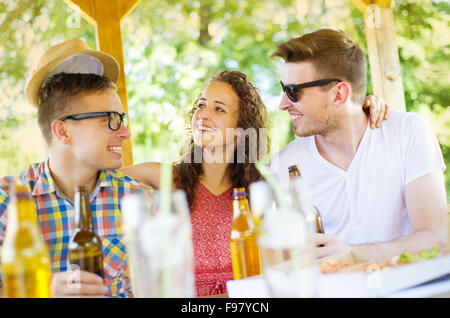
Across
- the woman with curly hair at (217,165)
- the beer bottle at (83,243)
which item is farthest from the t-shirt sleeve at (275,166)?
the beer bottle at (83,243)

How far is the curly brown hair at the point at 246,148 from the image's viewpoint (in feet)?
7.63

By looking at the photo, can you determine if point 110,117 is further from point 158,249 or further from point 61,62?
point 158,249

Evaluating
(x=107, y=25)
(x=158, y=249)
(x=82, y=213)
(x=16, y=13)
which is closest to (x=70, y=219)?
(x=82, y=213)

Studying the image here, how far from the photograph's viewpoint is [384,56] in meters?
3.34

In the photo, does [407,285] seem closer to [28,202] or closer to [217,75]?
[28,202]

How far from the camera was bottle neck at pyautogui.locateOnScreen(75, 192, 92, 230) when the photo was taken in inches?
44.4

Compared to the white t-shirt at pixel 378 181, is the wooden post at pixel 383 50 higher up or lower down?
higher up

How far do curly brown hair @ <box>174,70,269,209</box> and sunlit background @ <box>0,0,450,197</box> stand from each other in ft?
9.30

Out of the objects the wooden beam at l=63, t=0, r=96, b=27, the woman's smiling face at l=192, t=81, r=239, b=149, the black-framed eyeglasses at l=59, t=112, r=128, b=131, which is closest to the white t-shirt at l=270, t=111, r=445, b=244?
the woman's smiling face at l=192, t=81, r=239, b=149

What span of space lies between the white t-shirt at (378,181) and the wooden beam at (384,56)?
4.11 ft

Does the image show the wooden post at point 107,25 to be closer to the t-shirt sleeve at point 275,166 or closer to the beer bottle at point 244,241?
the t-shirt sleeve at point 275,166

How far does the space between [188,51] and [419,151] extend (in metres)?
4.80

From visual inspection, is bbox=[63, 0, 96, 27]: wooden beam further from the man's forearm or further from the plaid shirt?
the man's forearm
